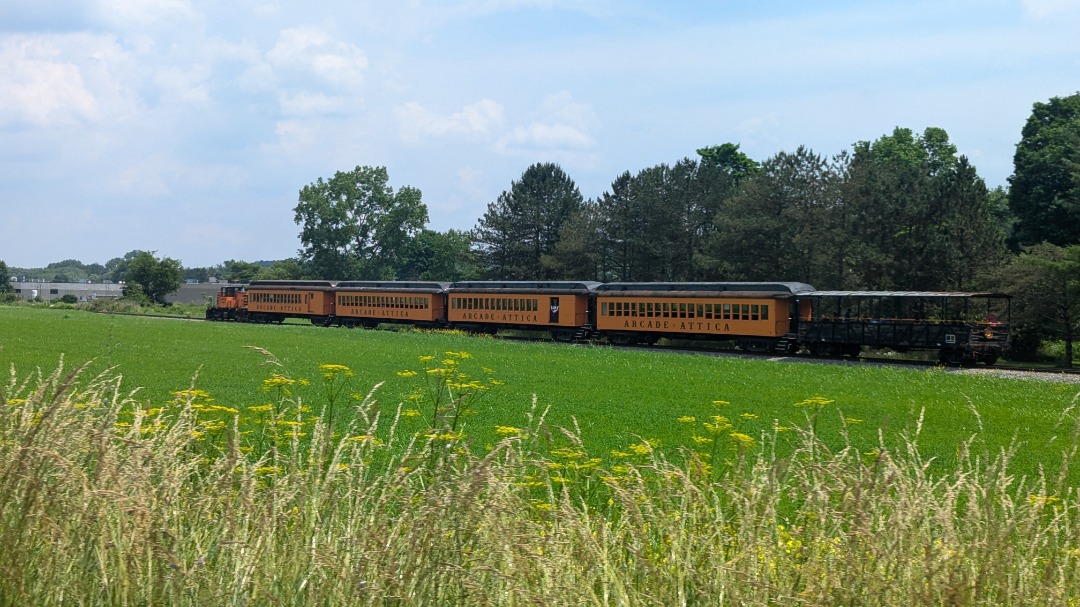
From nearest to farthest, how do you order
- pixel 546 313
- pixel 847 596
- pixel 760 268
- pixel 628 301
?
1. pixel 847 596
2. pixel 628 301
3. pixel 546 313
4. pixel 760 268

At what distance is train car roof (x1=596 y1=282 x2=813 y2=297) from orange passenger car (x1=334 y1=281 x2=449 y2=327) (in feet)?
37.1

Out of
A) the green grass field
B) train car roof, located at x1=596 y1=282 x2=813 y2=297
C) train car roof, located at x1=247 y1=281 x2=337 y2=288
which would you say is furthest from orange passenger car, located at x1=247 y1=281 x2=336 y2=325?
train car roof, located at x1=596 y1=282 x2=813 y2=297

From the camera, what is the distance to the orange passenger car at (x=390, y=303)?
1901 inches

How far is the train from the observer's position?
30047 millimetres

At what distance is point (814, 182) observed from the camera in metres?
46.2

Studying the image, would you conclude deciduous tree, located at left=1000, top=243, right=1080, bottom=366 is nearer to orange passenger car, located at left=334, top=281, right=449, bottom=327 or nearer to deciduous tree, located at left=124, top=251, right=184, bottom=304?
orange passenger car, located at left=334, top=281, right=449, bottom=327

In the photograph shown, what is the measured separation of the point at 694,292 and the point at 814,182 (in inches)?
569

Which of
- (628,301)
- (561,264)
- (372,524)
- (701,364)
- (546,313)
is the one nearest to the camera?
(372,524)

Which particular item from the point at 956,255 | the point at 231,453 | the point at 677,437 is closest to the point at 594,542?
the point at 231,453

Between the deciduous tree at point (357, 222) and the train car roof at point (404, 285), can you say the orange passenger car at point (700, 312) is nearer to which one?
the train car roof at point (404, 285)

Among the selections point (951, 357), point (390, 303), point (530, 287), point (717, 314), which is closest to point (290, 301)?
point (390, 303)

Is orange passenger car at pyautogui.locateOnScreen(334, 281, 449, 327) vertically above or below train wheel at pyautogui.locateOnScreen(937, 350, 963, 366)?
above

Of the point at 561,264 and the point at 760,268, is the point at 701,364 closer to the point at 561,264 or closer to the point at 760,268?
the point at 760,268

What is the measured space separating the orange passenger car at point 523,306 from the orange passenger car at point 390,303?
1.16m
